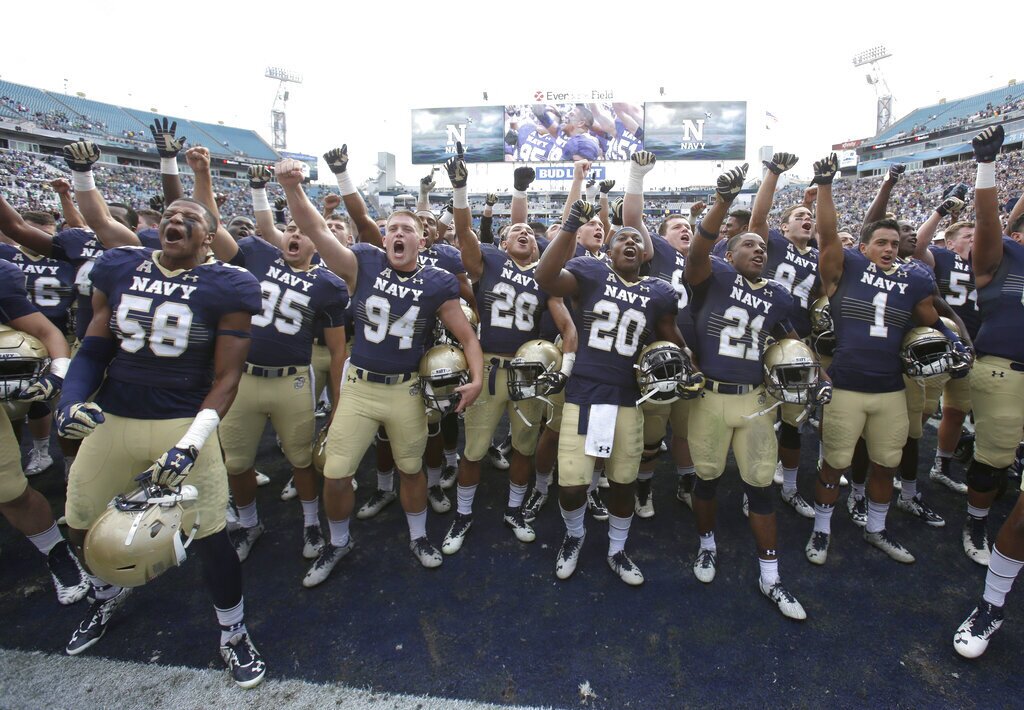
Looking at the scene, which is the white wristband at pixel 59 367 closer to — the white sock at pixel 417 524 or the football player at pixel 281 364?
the football player at pixel 281 364

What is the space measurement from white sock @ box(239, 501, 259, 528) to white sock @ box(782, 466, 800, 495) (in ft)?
15.2

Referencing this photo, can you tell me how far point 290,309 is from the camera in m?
3.91

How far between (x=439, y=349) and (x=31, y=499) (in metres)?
2.86

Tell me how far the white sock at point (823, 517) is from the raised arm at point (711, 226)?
2030mm

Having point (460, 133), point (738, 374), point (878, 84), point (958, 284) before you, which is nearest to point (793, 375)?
point (738, 374)

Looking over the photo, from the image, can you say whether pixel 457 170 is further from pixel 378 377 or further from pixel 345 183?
pixel 378 377

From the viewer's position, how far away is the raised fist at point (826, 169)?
376cm

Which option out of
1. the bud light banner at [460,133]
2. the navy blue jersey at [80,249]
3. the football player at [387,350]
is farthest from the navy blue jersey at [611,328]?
the bud light banner at [460,133]

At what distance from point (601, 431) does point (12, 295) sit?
383cm

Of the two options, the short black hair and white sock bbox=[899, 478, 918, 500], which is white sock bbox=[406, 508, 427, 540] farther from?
white sock bbox=[899, 478, 918, 500]

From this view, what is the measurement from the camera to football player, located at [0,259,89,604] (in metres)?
2.97

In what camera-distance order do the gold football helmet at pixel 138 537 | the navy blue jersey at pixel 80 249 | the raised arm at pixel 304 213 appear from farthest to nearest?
1. the navy blue jersey at pixel 80 249
2. the raised arm at pixel 304 213
3. the gold football helmet at pixel 138 537

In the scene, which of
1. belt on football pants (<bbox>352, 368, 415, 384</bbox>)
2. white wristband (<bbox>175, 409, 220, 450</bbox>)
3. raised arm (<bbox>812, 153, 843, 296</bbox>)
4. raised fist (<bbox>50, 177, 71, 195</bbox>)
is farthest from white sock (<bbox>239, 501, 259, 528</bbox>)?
raised arm (<bbox>812, 153, 843, 296</bbox>)

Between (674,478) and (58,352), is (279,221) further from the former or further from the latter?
(674,478)
